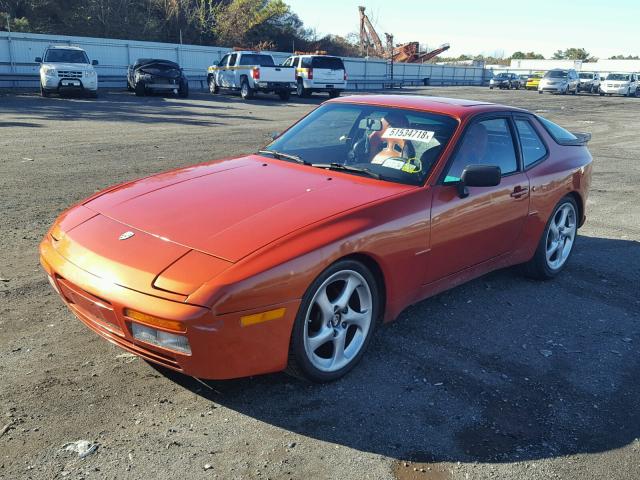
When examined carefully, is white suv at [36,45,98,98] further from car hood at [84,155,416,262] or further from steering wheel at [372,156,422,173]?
steering wheel at [372,156,422,173]

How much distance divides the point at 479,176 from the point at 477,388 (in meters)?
1.37

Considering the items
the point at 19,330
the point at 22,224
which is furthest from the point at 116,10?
the point at 19,330

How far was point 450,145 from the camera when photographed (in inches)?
161

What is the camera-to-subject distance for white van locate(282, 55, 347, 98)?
2678 cm

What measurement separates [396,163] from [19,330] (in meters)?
2.68

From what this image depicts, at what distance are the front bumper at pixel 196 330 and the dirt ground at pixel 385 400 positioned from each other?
304mm

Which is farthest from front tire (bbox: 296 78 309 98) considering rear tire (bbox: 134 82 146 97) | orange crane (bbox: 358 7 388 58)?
orange crane (bbox: 358 7 388 58)

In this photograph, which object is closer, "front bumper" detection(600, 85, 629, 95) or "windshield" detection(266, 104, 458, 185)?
"windshield" detection(266, 104, 458, 185)

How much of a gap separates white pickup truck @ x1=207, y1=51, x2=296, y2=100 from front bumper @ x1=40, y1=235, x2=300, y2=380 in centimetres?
2248

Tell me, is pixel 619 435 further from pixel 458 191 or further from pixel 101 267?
pixel 101 267

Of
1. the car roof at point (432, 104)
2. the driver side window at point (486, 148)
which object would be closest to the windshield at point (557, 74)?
the car roof at point (432, 104)

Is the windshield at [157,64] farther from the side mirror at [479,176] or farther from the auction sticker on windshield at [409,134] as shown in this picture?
the side mirror at [479,176]

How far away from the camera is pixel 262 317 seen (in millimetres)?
2840

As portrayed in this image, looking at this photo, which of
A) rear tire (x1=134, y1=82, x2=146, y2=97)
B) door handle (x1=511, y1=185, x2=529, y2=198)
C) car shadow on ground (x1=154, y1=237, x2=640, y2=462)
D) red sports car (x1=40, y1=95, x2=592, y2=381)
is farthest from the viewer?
rear tire (x1=134, y1=82, x2=146, y2=97)
